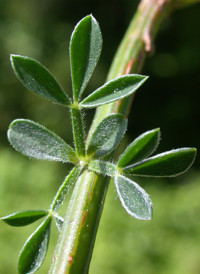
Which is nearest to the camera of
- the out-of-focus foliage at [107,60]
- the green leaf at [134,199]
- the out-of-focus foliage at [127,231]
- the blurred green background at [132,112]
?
the green leaf at [134,199]

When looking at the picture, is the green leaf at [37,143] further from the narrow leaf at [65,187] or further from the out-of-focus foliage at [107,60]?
the out-of-focus foliage at [107,60]

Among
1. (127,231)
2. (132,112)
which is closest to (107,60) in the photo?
(132,112)

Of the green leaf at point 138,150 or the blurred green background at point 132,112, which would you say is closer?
the green leaf at point 138,150

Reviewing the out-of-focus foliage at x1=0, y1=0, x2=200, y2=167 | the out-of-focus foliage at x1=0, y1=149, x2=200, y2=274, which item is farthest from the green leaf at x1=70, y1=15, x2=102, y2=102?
the out-of-focus foliage at x1=0, y1=0, x2=200, y2=167

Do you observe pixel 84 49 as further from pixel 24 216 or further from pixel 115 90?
pixel 24 216

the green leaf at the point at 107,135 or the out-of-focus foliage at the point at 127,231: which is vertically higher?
the out-of-focus foliage at the point at 127,231

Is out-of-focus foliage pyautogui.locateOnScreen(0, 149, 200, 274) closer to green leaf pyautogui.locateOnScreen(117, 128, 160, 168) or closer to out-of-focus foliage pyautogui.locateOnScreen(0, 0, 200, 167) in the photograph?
out-of-focus foliage pyautogui.locateOnScreen(0, 0, 200, 167)

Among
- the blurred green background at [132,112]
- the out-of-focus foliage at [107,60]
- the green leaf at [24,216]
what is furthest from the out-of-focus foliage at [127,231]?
the green leaf at [24,216]

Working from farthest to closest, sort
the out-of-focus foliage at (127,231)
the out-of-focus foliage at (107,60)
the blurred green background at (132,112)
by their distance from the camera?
the out-of-focus foliage at (107,60)
the blurred green background at (132,112)
the out-of-focus foliage at (127,231)
